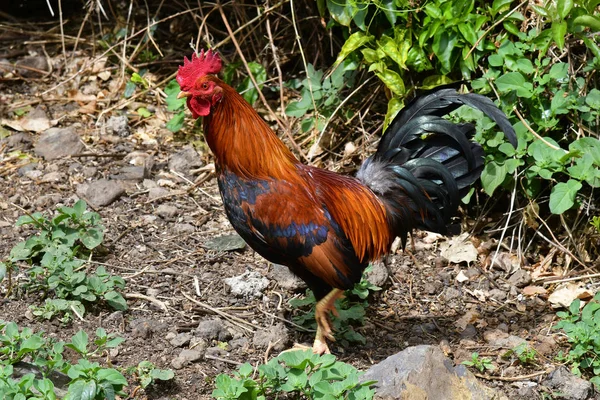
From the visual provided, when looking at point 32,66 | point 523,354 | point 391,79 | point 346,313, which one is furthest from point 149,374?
point 32,66

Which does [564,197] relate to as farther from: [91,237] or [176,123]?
[176,123]

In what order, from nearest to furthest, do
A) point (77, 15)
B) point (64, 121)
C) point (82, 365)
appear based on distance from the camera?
point (82, 365), point (64, 121), point (77, 15)

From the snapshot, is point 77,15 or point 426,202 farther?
point 77,15

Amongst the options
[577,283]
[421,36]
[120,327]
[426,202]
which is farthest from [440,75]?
[120,327]

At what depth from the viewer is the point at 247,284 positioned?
464cm

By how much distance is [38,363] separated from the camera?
3287 millimetres

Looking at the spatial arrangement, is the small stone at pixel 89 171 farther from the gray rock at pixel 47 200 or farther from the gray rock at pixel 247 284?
the gray rock at pixel 247 284

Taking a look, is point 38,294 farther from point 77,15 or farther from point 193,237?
point 77,15

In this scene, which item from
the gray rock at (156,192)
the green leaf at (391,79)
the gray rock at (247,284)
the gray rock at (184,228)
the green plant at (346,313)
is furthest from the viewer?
the gray rock at (156,192)

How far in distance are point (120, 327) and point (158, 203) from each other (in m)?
1.51

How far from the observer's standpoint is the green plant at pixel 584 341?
3941 millimetres

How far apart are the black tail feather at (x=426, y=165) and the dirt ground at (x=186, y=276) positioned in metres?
0.65

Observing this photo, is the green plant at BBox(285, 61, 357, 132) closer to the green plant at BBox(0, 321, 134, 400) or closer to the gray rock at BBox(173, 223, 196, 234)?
the gray rock at BBox(173, 223, 196, 234)

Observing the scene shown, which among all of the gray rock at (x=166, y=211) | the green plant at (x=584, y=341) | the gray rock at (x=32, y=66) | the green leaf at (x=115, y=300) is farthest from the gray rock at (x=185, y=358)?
the gray rock at (x=32, y=66)
